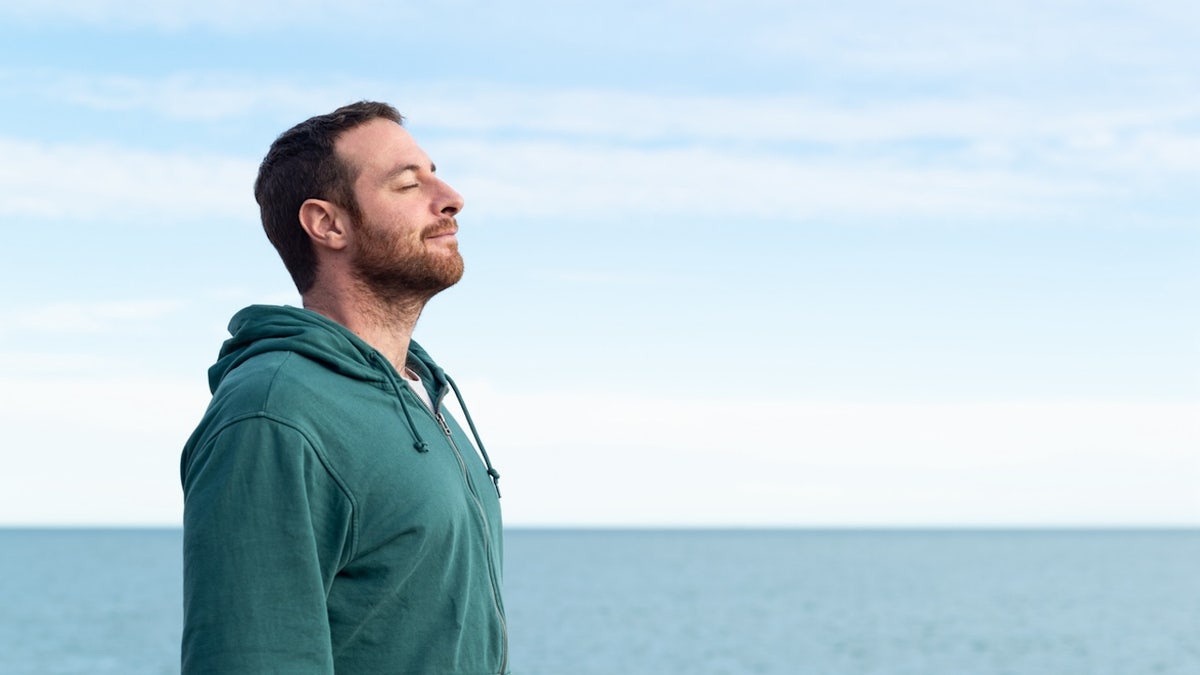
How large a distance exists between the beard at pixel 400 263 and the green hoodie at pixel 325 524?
0.53ft

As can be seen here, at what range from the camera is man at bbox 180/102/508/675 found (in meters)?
2.47

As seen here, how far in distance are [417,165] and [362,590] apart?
100 centimetres

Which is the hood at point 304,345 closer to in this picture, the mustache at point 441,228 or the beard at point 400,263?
the beard at point 400,263

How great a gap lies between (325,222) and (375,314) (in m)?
0.24

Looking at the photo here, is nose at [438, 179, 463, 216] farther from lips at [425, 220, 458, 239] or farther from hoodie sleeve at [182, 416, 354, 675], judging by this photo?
hoodie sleeve at [182, 416, 354, 675]

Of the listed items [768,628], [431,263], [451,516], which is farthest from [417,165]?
[768,628]

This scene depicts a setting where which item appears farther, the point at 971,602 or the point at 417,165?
the point at 971,602

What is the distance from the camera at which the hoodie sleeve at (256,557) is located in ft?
7.93

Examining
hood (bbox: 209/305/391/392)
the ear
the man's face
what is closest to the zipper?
hood (bbox: 209/305/391/392)

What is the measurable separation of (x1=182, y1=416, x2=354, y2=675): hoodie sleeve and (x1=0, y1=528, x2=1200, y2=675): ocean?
42319 millimetres

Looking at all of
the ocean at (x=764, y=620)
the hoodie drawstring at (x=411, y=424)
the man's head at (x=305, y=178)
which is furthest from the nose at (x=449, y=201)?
the ocean at (x=764, y=620)

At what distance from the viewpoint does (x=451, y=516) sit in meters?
2.79

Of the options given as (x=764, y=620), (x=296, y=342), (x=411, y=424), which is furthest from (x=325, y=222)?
(x=764, y=620)

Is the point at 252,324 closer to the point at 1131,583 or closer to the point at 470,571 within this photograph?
the point at 470,571
